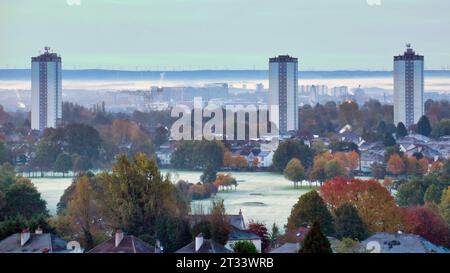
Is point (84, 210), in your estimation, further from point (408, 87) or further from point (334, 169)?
point (408, 87)

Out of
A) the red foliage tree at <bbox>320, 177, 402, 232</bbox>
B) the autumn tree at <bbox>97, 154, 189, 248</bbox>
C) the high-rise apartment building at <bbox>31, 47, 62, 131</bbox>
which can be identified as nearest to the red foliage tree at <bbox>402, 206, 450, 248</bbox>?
the red foliage tree at <bbox>320, 177, 402, 232</bbox>

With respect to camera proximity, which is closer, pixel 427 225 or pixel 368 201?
pixel 427 225

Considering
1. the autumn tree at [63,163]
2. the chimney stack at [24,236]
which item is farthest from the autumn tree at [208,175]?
the chimney stack at [24,236]

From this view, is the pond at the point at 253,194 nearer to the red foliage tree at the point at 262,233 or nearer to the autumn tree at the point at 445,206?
the red foliage tree at the point at 262,233

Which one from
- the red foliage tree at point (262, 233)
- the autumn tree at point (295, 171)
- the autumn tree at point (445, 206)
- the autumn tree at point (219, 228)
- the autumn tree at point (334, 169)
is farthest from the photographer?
the autumn tree at point (334, 169)

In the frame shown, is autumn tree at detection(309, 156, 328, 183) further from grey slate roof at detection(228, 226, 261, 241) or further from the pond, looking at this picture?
grey slate roof at detection(228, 226, 261, 241)

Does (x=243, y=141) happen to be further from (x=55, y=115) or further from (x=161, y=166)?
(x=55, y=115)

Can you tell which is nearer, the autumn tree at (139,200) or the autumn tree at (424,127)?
the autumn tree at (139,200)

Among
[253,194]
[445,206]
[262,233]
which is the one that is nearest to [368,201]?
[445,206]
